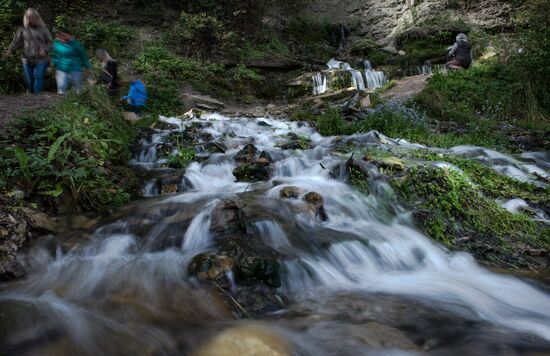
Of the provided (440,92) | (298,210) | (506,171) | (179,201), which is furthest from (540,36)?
(179,201)

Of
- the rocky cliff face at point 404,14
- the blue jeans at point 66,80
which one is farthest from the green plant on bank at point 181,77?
the rocky cliff face at point 404,14

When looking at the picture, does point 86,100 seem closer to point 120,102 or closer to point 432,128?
point 120,102

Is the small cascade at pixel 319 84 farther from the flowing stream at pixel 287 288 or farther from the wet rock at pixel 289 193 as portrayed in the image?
the wet rock at pixel 289 193

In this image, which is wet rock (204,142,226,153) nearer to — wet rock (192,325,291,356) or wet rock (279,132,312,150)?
wet rock (279,132,312,150)

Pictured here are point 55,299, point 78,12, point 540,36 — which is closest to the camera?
point 55,299

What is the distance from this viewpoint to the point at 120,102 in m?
9.01

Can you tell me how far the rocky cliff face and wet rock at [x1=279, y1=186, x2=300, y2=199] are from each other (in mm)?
15181

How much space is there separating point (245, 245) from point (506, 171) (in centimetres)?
470

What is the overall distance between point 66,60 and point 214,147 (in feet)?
12.6

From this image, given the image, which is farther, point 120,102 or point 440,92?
point 440,92

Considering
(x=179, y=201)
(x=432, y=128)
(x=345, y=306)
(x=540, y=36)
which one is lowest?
(x=345, y=306)

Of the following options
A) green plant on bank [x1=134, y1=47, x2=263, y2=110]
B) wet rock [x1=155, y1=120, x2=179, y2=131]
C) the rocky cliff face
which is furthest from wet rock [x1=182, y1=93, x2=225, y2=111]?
the rocky cliff face

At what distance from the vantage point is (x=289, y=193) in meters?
4.54

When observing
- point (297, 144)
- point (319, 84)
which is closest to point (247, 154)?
point (297, 144)
